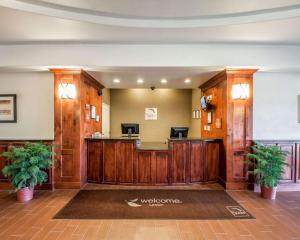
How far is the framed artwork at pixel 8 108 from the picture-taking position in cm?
484

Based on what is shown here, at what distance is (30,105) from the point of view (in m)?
4.84

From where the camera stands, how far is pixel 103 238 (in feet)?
8.94

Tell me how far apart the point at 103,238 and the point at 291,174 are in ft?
12.9

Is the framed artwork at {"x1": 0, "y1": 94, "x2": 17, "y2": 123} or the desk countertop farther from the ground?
the framed artwork at {"x1": 0, "y1": 94, "x2": 17, "y2": 123}

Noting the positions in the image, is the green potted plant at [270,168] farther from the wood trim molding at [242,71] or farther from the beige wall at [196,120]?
the beige wall at [196,120]

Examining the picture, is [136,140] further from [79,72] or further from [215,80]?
[215,80]

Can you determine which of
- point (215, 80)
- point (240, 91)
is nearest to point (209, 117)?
point (215, 80)

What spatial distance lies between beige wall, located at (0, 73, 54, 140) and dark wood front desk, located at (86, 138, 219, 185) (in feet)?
3.81

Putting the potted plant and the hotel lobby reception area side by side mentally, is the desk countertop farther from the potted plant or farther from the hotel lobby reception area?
the potted plant

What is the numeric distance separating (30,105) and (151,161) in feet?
9.19

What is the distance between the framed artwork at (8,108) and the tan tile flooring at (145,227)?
1.89 meters

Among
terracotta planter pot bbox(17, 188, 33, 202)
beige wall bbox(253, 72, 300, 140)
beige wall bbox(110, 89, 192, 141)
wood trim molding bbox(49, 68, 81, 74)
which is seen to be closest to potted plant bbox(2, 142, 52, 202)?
terracotta planter pot bbox(17, 188, 33, 202)

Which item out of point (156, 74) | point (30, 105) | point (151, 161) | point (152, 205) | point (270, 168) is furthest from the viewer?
point (156, 74)

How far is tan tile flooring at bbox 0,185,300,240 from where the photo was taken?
2.79m
